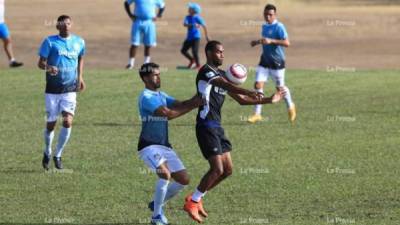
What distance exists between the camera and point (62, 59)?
63.2ft

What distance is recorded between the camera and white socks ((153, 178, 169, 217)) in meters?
14.8

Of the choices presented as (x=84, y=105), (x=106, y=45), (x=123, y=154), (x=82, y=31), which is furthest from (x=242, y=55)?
(x=123, y=154)

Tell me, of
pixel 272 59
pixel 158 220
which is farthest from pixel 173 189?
pixel 272 59

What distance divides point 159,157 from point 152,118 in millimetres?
544

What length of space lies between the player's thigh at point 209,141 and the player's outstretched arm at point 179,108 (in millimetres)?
998

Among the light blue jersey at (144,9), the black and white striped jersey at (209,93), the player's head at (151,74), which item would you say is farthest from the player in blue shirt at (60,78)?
the light blue jersey at (144,9)

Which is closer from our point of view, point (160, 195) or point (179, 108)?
point (179, 108)

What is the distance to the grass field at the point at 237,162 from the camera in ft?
52.6

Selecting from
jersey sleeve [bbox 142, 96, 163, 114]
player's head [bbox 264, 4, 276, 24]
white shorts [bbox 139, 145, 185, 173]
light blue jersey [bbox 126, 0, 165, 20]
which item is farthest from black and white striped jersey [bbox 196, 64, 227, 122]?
light blue jersey [bbox 126, 0, 165, 20]

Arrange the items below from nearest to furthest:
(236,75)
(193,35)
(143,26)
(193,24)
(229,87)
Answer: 1. (229,87)
2. (236,75)
3. (143,26)
4. (193,35)
5. (193,24)

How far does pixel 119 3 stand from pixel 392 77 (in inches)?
963

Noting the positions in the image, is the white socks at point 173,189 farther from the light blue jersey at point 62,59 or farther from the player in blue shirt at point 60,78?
the light blue jersey at point 62,59

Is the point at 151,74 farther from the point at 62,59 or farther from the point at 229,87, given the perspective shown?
the point at 62,59

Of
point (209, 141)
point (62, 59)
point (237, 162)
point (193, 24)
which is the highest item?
point (62, 59)
